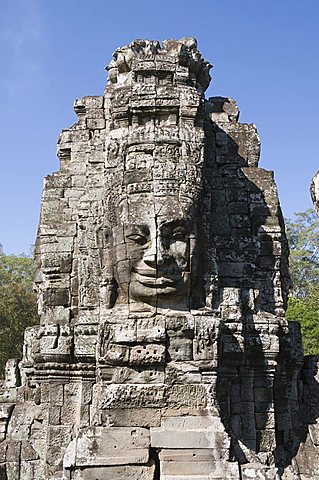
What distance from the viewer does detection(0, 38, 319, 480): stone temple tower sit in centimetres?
554

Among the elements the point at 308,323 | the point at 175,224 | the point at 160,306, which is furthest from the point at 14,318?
the point at 175,224

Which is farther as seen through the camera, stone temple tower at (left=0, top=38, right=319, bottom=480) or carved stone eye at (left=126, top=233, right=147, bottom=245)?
carved stone eye at (left=126, top=233, right=147, bottom=245)

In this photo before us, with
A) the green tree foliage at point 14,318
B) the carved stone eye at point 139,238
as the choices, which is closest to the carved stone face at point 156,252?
the carved stone eye at point 139,238

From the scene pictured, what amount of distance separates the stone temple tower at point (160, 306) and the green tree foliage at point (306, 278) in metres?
12.6

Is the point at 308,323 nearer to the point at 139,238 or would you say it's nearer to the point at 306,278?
the point at 306,278

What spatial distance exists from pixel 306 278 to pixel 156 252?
2395 cm

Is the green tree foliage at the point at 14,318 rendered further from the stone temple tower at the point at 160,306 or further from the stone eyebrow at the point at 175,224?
the stone eyebrow at the point at 175,224

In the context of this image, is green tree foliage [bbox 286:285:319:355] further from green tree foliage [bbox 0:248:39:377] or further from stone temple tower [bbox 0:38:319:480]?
Answer: stone temple tower [bbox 0:38:319:480]

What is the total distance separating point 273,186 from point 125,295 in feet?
8.37

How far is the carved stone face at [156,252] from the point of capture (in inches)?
229

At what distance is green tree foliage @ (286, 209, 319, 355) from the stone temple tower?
1259 cm

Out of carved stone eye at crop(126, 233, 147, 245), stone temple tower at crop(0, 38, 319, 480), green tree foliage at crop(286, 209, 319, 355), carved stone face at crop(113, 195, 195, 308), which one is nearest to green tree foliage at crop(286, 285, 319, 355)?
green tree foliage at crop(286, 209, 319, 355)

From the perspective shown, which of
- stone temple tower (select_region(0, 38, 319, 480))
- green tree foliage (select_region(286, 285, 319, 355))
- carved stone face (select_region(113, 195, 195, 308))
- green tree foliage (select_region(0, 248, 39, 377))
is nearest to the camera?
stone temple tower (select_region(0, 38, 319, 480))

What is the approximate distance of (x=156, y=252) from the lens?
578cm
